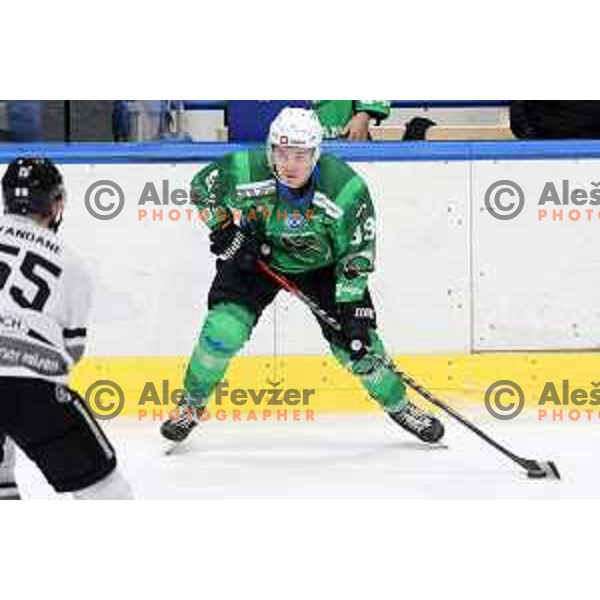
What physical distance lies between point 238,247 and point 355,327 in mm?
405

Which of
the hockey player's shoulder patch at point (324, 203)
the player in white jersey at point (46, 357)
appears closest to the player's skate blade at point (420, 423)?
the hockey player's shoulder patch at point (324, 203)

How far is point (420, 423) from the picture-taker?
13.4 feet

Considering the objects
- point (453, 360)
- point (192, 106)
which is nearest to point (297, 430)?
point (453, 360)

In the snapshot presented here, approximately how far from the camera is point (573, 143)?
459 cm

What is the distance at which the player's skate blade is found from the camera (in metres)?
4.07

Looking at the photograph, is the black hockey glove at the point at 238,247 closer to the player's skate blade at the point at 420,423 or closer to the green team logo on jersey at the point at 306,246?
the green team logo on jersey at the point at 306,246

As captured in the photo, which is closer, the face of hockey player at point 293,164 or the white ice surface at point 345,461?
the white ice surface at point 345,461

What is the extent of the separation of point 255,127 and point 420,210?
0.64 m

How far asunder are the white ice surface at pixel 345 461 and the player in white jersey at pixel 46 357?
15.7 inches

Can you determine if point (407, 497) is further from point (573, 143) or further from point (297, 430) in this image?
point (573, 143)

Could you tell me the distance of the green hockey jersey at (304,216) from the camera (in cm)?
407

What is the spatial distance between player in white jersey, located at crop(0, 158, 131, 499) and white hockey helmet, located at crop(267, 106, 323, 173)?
1002 mm

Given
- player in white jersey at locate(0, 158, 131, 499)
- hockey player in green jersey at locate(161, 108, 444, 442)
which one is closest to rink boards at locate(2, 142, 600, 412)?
hockey player in green jersey at locate(161, 108, 444, 442)

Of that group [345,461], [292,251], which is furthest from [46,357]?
[292,251]
